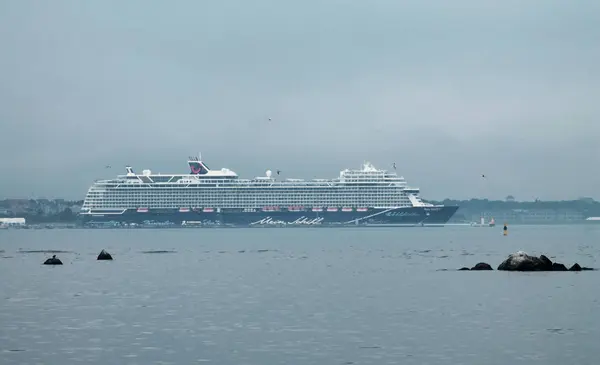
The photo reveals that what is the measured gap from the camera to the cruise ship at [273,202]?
7244 inches

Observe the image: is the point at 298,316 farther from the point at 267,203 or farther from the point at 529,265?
the point at 267,203

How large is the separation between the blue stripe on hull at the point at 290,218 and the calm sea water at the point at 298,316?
122m

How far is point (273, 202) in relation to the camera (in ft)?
608

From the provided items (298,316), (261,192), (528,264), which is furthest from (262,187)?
(298,316)

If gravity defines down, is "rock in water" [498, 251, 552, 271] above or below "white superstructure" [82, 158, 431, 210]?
below

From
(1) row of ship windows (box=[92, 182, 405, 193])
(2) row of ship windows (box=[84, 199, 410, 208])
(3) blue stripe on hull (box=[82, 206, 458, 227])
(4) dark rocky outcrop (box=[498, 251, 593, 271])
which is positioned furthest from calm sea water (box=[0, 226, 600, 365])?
(1) row of ship windows (box=[92, 182, 405, 193])

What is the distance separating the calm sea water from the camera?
85.0 ft

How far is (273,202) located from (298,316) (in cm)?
15098

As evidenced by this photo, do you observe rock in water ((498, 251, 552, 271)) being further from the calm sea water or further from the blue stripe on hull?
the blue stripe on hull

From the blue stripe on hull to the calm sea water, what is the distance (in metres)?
122

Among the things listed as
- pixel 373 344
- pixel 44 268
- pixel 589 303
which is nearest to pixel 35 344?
pixel 373 344

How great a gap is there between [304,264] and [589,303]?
30.6 metres

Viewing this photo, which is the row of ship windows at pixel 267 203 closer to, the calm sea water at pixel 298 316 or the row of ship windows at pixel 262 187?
the row of ship windows at pixel 262 187

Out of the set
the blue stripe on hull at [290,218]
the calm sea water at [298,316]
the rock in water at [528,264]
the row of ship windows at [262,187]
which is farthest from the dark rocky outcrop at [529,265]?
the row of ship windows at [262,187]
